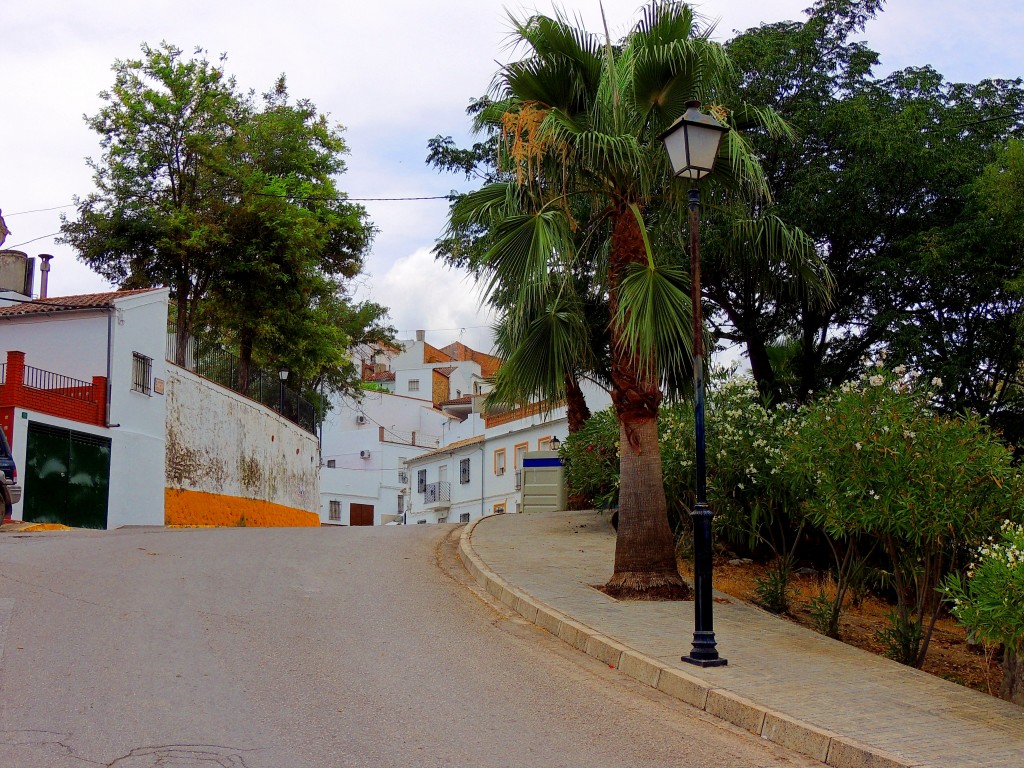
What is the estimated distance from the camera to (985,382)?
Result: 1930 centimetres

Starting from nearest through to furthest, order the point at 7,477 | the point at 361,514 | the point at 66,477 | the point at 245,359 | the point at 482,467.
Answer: the point at 7,477, the point at 66,477, the point at 245,359, the point at 482,467, the point at 361,514

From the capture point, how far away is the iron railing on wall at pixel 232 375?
3322 centimetres

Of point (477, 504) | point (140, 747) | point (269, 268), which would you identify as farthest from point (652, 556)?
point (477, 504)

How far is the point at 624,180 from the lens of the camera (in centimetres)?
1173

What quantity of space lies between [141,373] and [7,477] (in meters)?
8.68

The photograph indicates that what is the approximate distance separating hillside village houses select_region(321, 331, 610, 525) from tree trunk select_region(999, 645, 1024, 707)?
96.1ft

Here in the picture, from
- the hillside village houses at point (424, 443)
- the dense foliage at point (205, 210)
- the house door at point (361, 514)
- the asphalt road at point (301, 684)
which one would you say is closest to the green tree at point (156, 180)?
the dense foliage at point (205, 210)

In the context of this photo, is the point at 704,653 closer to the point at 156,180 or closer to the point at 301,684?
the point at 301,684

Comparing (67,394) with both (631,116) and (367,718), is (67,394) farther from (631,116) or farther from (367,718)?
(367,718)

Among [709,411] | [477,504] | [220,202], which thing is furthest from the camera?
[477,504]

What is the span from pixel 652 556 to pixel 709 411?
3.28 meters

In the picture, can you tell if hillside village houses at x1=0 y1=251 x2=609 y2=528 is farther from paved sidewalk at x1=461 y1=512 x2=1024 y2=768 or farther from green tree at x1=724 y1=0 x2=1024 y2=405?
green tree at x1=724 y1=0 x2=1024 y2=405

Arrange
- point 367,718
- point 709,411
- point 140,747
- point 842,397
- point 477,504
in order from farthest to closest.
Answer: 1. point 477,504
2. point 709,411
3. point 842,397
4. point 367,718
5. point 140,747

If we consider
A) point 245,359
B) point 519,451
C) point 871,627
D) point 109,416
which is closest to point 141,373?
point 109,416
